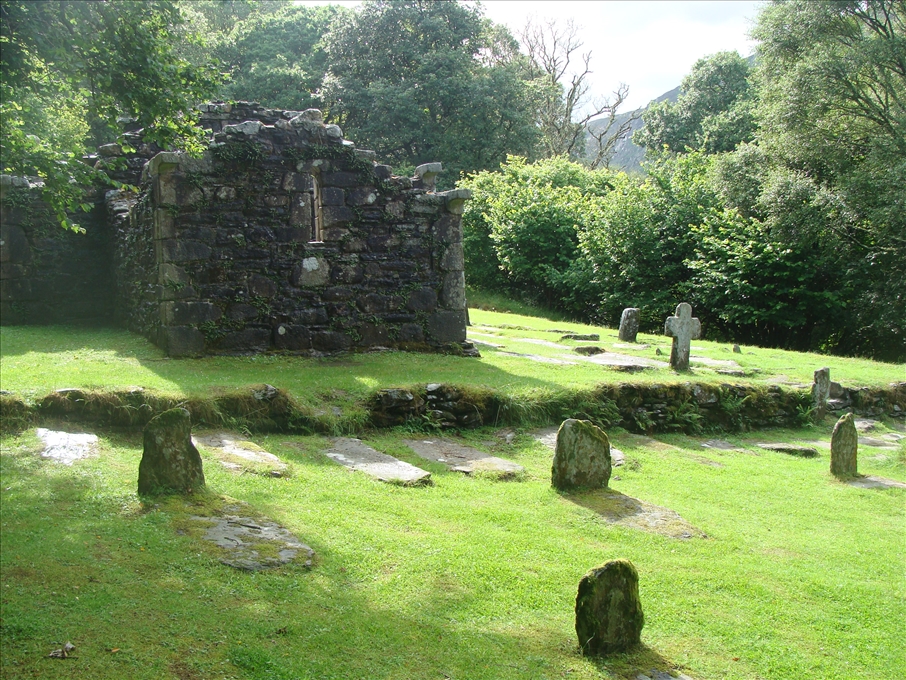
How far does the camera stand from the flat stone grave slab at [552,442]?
966 cm

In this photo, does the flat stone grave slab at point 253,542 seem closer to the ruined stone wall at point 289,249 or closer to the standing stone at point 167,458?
the standing stone at point 167,458

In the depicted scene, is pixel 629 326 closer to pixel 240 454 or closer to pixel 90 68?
pixel 240 454

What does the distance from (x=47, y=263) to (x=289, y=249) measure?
6095 mm

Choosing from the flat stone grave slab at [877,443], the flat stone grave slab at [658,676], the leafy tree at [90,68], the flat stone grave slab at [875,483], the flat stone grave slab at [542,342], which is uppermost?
the leafy tree at [90,68]

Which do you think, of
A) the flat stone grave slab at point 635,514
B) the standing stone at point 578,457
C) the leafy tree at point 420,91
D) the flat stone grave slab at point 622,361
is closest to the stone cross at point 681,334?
the flat stone grave slab at point 622,361

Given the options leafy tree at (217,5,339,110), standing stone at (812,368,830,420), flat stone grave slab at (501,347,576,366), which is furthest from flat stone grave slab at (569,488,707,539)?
leafy tree at (217,5,339,110)

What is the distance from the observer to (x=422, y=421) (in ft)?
34.4

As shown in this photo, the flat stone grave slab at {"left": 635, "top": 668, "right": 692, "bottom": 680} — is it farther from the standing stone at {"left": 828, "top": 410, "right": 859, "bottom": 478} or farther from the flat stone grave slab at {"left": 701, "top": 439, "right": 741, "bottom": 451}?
the flat stone grave slab at {"left": 701, "top": 439, "right": 741, "bottom": 451}

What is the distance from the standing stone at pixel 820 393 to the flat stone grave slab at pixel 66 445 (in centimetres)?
1135

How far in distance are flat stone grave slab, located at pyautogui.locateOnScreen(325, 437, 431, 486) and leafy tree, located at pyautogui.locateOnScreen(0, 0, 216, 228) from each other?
12.6 feet

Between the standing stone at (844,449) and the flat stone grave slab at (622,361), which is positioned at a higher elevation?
the flat stone grave slab at (622,361)


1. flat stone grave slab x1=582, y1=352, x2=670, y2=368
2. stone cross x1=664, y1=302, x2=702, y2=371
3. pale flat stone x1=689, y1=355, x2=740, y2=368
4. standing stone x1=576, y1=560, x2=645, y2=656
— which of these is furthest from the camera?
pale flat stone x1=689, y1=355, x2=740, y2=368

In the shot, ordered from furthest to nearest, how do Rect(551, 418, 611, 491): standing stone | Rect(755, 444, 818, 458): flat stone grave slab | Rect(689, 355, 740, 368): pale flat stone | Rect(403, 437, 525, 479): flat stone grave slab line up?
Rect(689, 355, 740, 368): pale flat stone < Rect(755, 444, 818, 458): flat stone grave slab < Rect(403, 437, 525, 479): flat stone grave slab < Rect(551, 418, 611, 491): standing stone

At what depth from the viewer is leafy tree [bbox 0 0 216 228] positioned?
6.52m
